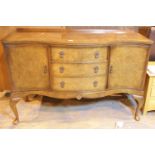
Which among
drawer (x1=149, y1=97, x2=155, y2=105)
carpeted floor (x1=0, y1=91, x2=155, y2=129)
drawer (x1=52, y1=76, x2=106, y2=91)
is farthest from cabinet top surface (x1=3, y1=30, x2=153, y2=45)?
carpeted floor (x1=0, y1=91, x2=155, y2=129)

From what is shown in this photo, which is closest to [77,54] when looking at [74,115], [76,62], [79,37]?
[76,62]

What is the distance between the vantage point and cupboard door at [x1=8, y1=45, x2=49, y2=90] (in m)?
1.51

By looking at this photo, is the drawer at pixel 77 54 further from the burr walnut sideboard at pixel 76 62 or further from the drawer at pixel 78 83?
the drawer at pixel 78 83

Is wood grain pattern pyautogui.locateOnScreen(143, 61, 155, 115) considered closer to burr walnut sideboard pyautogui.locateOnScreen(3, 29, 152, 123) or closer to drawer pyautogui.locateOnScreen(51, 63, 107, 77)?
burr walnut sideboard pyautogui.locateOnScreen(3, 29, 152, 123)

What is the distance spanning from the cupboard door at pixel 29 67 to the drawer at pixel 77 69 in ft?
0.31

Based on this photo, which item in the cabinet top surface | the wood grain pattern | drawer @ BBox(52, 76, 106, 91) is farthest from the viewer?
the wood grain pattern

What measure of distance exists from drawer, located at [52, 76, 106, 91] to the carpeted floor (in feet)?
1.48

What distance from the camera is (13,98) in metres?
1.73

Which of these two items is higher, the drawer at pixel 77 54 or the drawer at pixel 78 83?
the drawer at pixel 77 54

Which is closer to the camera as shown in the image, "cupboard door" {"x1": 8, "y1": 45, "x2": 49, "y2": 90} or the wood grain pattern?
"cupboard door" {"x1": 8, "y1": 45, "x2": 49, "y2": 90}

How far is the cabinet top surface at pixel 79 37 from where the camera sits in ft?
4.86

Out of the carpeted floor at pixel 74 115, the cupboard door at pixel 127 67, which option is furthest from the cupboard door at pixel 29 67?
the cupboard door at pixel 127 67

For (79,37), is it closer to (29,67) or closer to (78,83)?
(78,83)
